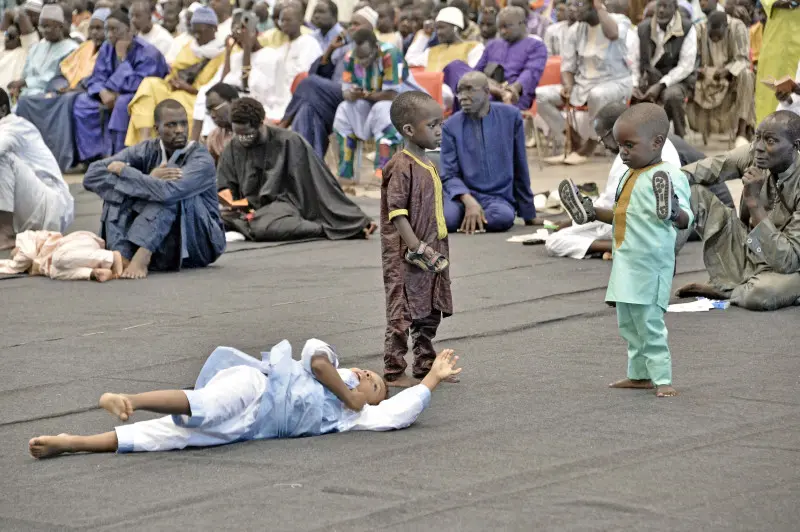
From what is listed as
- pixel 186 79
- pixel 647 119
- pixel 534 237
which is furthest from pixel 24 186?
pixel 647 119

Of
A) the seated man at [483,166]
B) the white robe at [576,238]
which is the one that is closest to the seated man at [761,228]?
the white robe at [576,238]

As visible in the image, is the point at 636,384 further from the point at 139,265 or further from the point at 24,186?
the point at 24,186

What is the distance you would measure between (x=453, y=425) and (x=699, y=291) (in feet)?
9.00

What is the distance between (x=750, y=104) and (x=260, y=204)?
6.00 m

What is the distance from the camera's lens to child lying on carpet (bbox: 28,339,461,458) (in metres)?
4.03

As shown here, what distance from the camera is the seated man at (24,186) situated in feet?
30.2

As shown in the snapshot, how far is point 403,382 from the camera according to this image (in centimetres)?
510

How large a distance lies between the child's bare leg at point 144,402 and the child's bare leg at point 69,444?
6.7 inches

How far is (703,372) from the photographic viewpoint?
201 inches

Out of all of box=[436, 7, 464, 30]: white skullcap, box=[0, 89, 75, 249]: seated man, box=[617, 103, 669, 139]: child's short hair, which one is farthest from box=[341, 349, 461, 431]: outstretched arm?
box=[436, 7, 464, 30]: white skullcap

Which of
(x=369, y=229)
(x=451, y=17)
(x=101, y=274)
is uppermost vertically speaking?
(x=451, y=17)

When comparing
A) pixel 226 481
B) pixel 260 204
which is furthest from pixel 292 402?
pixel 260 204

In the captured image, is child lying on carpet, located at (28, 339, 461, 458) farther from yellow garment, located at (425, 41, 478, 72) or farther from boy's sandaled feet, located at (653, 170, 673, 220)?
yellow garment, located at (425, 41, 478, 72)

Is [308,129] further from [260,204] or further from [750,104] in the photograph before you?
[750,104]
